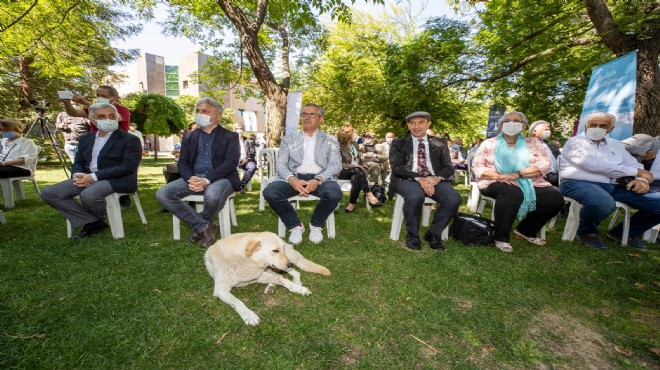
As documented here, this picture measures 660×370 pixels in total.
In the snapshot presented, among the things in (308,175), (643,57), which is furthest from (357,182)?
(643,57)

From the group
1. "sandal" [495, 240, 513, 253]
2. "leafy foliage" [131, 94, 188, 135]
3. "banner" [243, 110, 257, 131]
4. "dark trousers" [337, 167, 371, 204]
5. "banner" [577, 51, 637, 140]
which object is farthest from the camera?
"leafy foliage" [131, 94, 188, 135]

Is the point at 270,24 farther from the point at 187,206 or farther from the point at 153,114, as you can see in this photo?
the point at 153,114

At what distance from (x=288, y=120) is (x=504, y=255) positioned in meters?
5.62

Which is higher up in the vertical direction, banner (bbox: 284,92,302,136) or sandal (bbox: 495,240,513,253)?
banner (bbox: 284,92,302,136)

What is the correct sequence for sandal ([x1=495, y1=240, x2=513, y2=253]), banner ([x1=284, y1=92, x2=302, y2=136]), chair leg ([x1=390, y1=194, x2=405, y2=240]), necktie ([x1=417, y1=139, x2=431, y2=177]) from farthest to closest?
banner ([x1=284, y1=92, x2=302, y2=136]), necktie ([x1=417, y1=139, x2=431, y2=177]), chair leg ([x1=390, y1=194, x2=405, y2=240]), sandal ([x1=495, y1=240, x2=513, y2=253])

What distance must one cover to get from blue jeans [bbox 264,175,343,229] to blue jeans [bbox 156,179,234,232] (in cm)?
60

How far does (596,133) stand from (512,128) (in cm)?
120

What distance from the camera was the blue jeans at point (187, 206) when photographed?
12.3ft

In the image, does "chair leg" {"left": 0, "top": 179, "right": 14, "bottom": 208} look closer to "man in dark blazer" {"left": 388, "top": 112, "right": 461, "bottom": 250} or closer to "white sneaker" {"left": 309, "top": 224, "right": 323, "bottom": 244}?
"white sneaker" {"left": 309, "top": 224, "right": 323, "bottom": 244}

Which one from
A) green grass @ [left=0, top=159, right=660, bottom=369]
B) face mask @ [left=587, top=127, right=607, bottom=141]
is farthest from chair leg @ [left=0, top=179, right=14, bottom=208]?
face mask @ [left=587, top=127, right=607, bottom=141]

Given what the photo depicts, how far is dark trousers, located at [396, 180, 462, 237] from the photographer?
3875 millimetres

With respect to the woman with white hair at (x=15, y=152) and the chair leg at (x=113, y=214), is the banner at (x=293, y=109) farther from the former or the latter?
the woman with white hair at (x=15, y=152)

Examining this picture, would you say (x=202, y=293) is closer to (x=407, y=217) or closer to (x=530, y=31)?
(x=407, y=217)

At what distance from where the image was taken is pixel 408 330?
86.6 inches
